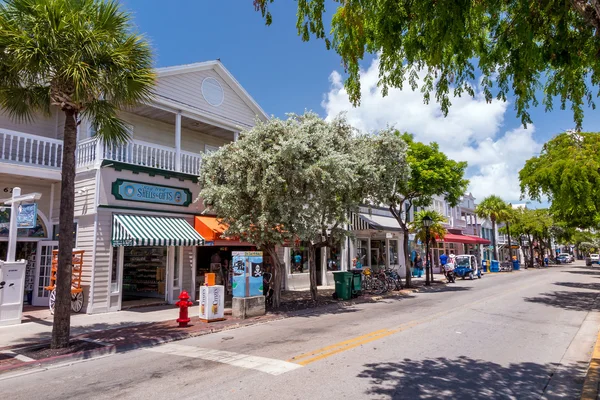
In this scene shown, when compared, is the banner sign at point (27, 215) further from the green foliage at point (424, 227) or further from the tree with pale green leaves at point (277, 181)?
the green foliage at point (424, 227)

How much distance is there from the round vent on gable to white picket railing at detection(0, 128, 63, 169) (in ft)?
21.6

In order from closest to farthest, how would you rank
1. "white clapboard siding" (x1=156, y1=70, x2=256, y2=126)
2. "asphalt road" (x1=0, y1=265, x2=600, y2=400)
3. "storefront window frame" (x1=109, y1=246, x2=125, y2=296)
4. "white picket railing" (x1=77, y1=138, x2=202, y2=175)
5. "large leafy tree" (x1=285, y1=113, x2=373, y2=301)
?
1. "asphalt road" (x1=0, y1=265, x2=600, y2=400)
2. "large leafy tree" (x1=285, y1=113, x2=373, y2=301)
3. "storefront window frame" (x1=109, y1=246, x2=125, y2=296)
4. "white picket railing" (x1=77, y1=138, x2=202, y2=175)
5. "white clapboard siding" (x1=156, y1=70, x2=256, y2=126)

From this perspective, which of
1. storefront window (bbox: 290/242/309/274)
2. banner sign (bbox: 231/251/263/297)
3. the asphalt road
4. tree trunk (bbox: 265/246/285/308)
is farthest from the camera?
storefront window (bbox: 290/242/309/274)

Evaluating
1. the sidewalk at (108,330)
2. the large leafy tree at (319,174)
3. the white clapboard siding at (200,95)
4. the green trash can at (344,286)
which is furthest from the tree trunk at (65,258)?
the green trash can at (344,286)

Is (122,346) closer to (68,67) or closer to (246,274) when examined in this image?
(246,274)

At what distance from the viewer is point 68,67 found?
25.9 ft

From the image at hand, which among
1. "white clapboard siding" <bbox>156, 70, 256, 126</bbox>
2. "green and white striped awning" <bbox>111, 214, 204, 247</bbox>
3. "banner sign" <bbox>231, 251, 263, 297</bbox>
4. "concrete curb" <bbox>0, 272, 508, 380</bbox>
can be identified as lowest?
"concrete curb" <bbox>0, 272, 508, 380</bbox>

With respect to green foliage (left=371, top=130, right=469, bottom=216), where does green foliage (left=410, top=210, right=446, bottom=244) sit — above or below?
below

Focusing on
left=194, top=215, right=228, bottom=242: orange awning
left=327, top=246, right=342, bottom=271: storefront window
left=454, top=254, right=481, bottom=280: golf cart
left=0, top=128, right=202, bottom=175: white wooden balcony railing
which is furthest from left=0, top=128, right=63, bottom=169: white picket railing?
left=454, top=254, right=481, bottom=280: golf cart

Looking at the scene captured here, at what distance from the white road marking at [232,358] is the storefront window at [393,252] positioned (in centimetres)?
2403

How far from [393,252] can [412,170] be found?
40.8 ft

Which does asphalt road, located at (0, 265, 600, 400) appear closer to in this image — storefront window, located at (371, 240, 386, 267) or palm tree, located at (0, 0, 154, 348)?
palm tree, located at (0, 0, 154, 348)

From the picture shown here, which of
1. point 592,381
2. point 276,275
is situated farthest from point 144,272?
point 592,381

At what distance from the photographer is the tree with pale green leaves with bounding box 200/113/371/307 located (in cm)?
1256
